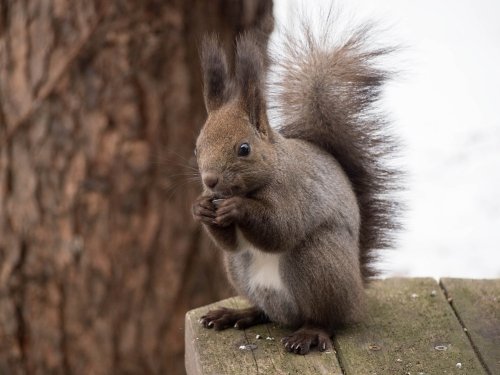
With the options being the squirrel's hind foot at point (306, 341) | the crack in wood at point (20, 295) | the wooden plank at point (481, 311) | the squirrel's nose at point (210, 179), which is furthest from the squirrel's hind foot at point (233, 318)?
the crack in wood at point (20, 295)

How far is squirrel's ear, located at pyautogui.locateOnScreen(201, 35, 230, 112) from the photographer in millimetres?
2346

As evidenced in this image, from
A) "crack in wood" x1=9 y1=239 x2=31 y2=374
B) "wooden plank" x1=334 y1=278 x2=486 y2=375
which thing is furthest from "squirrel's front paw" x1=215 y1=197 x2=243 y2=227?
"crack in wood" x1=9 y1=239 x2=31 y2=374

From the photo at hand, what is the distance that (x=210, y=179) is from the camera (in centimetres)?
219

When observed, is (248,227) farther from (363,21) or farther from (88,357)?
(88,357)

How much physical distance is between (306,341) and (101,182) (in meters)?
1.38

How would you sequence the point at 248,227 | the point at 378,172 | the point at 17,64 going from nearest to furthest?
the point at 248,227 → the point at 378,172 → the point at 17,64

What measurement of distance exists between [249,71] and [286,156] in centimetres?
23

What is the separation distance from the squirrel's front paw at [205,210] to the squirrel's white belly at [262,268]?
0.35ft

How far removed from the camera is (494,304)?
248 centimetres

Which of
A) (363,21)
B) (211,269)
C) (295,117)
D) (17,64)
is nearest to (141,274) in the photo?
(211,269)

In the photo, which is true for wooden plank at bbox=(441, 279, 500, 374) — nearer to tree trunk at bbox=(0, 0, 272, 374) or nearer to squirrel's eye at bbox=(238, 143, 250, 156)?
Answer: squirrel's eye at bbox=(238, 143, 250, 156)

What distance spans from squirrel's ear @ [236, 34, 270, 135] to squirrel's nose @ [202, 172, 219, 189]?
0.65ft

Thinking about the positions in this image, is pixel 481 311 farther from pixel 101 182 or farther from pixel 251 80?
pixel 101 182

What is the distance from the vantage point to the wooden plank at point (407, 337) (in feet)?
7.06
